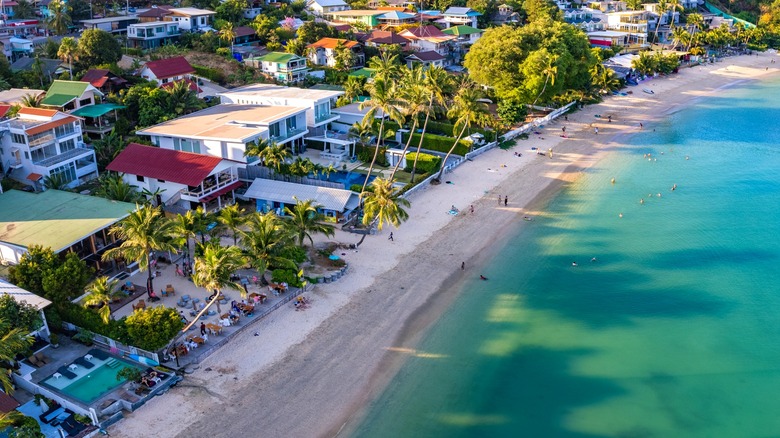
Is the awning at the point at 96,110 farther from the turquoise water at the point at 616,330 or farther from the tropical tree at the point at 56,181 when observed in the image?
the turquoise water at the point at 616,330

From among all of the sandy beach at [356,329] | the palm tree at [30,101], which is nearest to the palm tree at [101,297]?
the sandy beach at [356,329]

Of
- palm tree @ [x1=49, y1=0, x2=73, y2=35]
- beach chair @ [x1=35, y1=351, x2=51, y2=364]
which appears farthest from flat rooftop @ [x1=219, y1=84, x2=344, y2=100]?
beach chair @ [x1=35, y1=351, x2=51, y2=364]

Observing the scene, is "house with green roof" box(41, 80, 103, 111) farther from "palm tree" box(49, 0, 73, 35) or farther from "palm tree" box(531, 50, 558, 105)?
"palm tree" box(531, 50, 558, 105)

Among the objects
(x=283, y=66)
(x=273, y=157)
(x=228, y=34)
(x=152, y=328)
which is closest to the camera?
(x=152, y=328)

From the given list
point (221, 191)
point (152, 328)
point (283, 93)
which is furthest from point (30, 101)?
point (152, 328)

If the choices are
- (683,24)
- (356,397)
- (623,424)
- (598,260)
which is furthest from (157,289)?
(683,24)

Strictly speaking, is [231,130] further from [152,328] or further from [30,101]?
[152,328]

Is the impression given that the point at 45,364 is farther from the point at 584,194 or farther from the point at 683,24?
the point at 683,24
